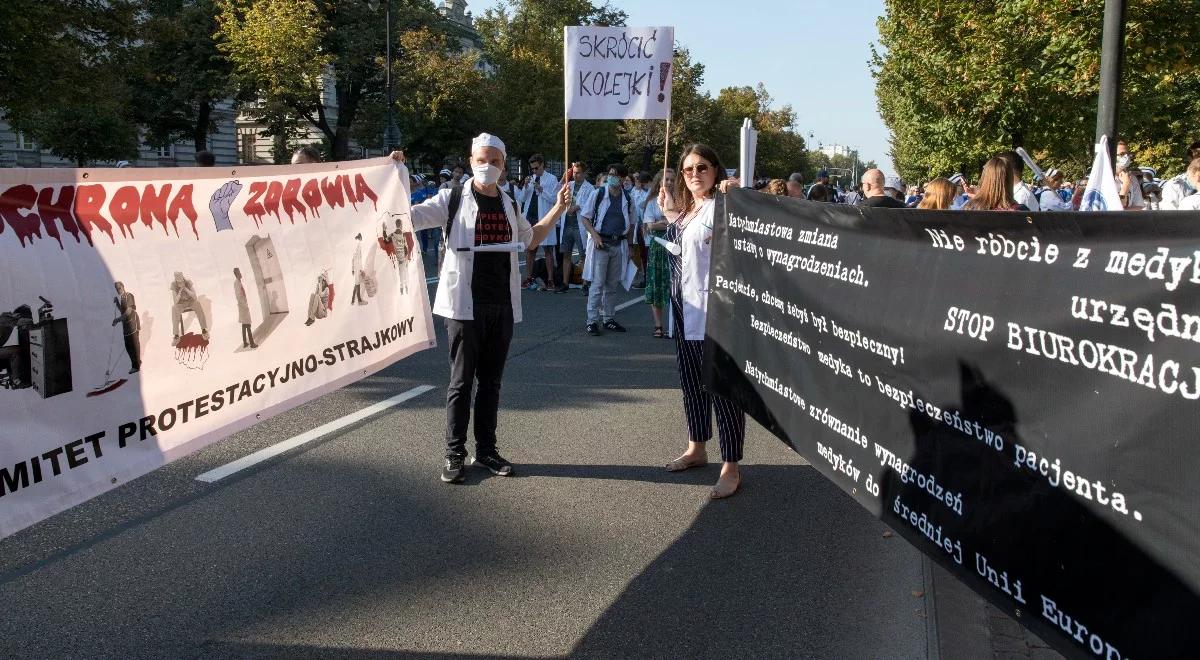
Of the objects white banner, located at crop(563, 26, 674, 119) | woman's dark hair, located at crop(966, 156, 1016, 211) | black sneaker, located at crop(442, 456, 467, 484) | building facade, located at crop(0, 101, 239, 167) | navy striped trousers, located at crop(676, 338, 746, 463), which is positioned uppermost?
building facade, located at crop(0, 101, 239, 167)

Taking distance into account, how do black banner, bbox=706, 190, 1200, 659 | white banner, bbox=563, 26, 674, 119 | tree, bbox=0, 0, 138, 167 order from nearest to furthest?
1. black banner, bbox=706, 190, 1200, 659
2. white banner, bbox=563, 26, 674, 119
3. tree, bbox=0, 0, 138, 167

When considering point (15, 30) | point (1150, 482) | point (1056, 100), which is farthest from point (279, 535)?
point (15, 30)

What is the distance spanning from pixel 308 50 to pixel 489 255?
34.5 meters

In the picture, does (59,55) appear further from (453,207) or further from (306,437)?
(453,207)

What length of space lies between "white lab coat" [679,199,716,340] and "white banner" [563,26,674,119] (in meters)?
1.59

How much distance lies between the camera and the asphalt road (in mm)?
3588

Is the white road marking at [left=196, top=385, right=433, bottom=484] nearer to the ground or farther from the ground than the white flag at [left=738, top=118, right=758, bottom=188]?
nearer to the ground

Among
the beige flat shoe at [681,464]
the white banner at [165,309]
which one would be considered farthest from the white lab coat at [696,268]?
the white banner at [165,309]

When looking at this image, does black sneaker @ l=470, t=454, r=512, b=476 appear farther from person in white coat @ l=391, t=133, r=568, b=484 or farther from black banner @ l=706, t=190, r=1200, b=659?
black banner @ l=706, t=190, r=1200, b=659

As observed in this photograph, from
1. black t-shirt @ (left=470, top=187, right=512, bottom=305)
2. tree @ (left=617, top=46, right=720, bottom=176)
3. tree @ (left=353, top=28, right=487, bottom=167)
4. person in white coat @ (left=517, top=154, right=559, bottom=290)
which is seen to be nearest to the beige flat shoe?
black t-shirt @ (left=470, top=187, right=512, bottom=305)

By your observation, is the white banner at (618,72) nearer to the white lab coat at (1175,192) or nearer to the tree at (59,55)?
the white lab coat at (1175,192)

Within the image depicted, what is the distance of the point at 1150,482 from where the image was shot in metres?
2.24

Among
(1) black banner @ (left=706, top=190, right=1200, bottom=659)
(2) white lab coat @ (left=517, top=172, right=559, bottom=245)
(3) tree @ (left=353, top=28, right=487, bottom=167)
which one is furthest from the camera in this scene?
(3) tree @ (left=353, top=28, right=487, bottom=167)

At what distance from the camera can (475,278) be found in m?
5.32
